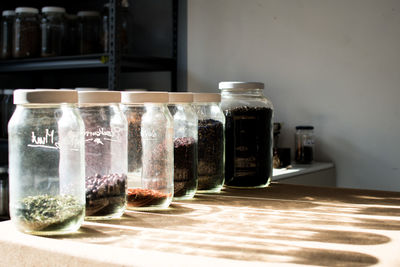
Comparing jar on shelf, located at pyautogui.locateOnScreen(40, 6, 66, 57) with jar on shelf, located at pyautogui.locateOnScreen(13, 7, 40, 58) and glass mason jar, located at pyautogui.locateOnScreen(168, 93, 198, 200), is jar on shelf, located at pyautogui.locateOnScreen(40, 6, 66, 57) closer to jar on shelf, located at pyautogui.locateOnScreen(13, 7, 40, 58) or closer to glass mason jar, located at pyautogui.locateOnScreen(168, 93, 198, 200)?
jar on shelf, located at pyautogui.locateOnScreen(13, 7, 40, 58)

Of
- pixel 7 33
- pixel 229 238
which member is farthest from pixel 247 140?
pixel 7 33

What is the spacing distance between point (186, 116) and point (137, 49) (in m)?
2.03

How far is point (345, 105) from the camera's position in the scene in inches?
93.0

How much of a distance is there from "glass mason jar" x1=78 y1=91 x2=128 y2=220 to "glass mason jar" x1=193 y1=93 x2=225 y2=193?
0.27 m

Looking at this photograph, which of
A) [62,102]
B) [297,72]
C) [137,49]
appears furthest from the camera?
[137,49]

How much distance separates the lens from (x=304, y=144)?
7.85ft

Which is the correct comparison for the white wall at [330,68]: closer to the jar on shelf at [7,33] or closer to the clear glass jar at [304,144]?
the clear glass jar at [304,144]

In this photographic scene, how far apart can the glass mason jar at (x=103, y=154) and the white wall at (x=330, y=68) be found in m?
1.72

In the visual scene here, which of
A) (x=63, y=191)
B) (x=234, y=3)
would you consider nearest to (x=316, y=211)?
(x=63, y=191)

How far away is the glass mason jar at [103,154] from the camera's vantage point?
80 centimetres

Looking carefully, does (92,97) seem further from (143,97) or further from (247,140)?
(247,140)

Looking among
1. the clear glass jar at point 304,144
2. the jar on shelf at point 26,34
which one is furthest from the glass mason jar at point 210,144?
the jar on shelf at point 26,34

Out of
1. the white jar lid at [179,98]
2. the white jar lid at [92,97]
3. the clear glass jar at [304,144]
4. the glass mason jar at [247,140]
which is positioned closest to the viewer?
the white jar lid at [92,97]

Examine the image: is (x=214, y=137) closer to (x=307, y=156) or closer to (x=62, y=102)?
(x=62, y=102)
